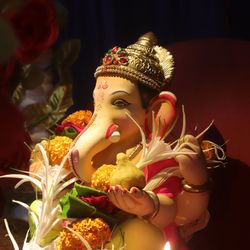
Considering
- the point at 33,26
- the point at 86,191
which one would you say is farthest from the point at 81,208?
the point at 33,26

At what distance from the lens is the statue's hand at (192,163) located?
2.86 feet

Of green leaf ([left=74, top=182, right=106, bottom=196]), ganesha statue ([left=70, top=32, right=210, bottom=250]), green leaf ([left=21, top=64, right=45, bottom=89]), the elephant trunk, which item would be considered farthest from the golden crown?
green leaf ([left=21, top=64, right=45, bottom=89])

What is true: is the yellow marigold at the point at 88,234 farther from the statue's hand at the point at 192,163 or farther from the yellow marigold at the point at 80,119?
the yellow marigold at the point at 80,119

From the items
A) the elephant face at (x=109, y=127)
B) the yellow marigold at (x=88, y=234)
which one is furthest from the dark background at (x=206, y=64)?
the yellow marigold at (x=88, y=234)

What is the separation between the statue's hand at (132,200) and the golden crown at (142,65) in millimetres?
233

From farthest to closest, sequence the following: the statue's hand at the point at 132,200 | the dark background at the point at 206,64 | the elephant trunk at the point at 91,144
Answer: the dark background at the point at 206,64
the elephant trunk at the point at 91,144
the statue's hand at the point at 132,200

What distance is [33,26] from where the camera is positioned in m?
0.19

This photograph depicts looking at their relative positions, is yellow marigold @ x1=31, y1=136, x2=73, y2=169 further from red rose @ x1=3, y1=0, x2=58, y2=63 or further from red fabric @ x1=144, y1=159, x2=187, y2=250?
red rose @ x1=3, y1=0, x2=58, y2=63

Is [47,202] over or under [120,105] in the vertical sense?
under

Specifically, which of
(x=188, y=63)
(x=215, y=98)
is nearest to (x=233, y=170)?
(x=215, y=98)

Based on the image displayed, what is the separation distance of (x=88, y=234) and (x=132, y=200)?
93 millimetres

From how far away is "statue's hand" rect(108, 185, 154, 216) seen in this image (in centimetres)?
81

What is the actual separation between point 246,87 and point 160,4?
1.20 ft

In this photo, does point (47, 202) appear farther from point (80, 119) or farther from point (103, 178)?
point (80, 119)
